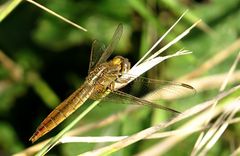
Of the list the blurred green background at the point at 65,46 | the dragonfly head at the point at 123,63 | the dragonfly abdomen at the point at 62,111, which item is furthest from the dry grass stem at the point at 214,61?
the dragonfly abdomen at the point at 62,111

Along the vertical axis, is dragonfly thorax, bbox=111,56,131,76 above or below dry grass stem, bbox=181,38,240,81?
above

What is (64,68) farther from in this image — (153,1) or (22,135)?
(153,1)

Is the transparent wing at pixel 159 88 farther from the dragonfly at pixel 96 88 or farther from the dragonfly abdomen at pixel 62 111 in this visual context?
the dragonfly abdomen at pixel 62 111

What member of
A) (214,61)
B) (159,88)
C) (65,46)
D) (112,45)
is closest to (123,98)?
(159,88)

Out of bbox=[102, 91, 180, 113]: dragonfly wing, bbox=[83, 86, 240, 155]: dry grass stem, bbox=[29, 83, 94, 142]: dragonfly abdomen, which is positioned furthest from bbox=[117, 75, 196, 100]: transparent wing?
bbox=[83, 86, 240, 155]: dry grass stem

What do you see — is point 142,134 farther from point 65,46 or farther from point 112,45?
point 65,46

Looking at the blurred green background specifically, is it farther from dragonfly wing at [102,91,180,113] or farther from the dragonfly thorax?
dragonfly wing at [102,91,180,113]

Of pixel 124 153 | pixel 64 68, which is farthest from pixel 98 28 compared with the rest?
pixel 124 153
